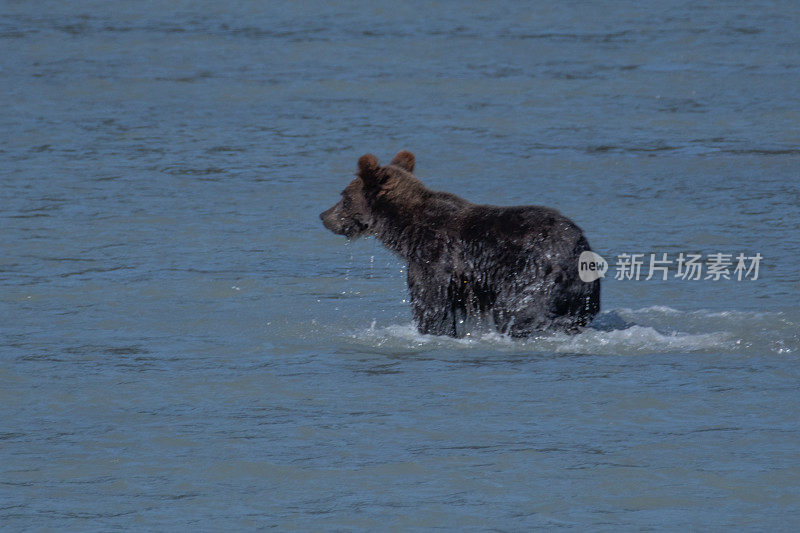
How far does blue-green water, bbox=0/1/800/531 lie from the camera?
19.5 feet

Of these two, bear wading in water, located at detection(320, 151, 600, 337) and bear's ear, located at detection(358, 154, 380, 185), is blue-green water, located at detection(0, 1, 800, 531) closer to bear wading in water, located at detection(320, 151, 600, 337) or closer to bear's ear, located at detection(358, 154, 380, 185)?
bear wading in water, located at detection(320, 151, 600, 337)

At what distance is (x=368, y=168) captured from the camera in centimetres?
865

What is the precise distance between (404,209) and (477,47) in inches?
448

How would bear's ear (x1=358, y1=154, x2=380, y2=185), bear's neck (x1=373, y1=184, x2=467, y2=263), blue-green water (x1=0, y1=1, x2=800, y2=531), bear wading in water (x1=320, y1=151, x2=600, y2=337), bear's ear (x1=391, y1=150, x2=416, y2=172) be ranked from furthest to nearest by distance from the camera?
bear's ear (x1=391, y1=150, x2=416, y2=172) < bear's ear (x1=358, y1=154, x2=380, y2=185) < bear's neck (x1=373, y1=184, x2=467, y2=263) < bear wading in water (x1=320, y1=151, x2=600, y2=337) < blue-green water (x1=0, y1=1, x2=800, y2=531)

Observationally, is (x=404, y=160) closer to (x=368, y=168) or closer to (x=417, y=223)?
(x=368, y=168)

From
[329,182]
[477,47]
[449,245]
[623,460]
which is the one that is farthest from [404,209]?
[477,47]

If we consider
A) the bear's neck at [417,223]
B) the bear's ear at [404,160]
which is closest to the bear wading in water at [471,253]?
the bear's neck at [417,223]

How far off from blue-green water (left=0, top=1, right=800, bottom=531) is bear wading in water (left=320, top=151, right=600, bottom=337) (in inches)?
7.3

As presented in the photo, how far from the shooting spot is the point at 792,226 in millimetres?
11156

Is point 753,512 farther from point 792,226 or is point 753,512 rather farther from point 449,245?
point 792,226

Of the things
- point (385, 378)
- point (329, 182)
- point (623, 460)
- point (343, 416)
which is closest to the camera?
point (623, 460)

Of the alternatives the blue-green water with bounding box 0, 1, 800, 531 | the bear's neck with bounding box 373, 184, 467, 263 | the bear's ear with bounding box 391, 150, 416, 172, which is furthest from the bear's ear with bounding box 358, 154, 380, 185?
the blue-green water with bounding box 0, 1, 800, 531

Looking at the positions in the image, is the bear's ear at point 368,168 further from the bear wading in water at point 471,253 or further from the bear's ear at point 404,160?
the bear's ear at point 404,160

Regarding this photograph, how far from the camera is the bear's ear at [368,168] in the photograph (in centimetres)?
861
